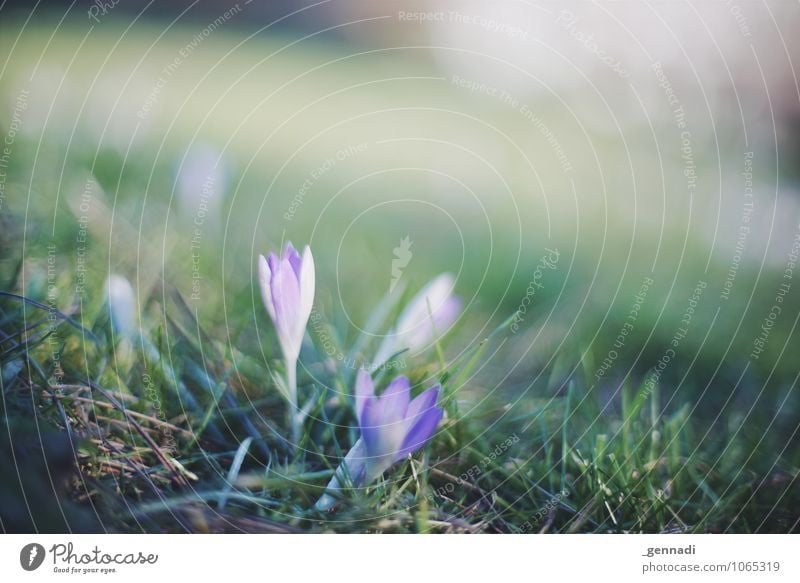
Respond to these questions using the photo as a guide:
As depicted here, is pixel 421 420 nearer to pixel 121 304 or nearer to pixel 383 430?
pixel 383 430

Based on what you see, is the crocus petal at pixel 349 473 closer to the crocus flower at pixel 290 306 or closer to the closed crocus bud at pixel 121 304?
the crocus flower at pixel 290 306

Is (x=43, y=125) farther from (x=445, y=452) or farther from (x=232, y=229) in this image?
(x=445, y=452)

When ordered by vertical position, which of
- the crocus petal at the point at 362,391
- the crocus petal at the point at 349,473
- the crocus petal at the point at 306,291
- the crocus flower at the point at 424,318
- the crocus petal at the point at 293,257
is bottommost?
the crocus petal at the point at 349,473

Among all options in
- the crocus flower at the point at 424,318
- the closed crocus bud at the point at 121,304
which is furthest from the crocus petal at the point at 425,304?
the closed crocus bud at the point at 121,304

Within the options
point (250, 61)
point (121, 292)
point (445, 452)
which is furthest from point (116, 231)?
point (445, 452)

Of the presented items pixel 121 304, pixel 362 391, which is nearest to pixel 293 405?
pixel 362 391
